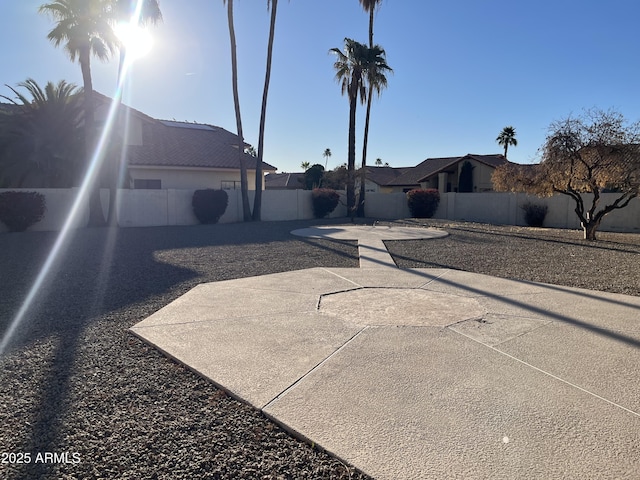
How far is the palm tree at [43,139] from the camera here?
1875cm

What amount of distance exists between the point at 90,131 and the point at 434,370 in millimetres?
18533

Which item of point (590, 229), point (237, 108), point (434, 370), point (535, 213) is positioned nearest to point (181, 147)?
point (237, 108)

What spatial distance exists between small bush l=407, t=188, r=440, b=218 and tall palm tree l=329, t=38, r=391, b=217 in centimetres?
378

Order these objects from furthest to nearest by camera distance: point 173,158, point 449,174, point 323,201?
point 449,174
point 323,201
point 173,158

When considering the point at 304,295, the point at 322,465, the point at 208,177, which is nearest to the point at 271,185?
the point at 208,177

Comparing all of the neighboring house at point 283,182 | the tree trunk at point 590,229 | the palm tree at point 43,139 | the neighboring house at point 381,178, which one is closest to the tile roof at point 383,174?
the neighboring house at point 381,178

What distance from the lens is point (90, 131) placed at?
17.7 metres

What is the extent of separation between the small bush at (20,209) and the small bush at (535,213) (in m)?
22.5

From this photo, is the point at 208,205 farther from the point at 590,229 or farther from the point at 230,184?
the point at 590,229

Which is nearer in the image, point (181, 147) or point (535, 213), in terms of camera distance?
point (535, 213)

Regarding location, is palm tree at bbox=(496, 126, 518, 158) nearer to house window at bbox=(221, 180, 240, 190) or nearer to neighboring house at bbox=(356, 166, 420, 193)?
A: neighboring house at bbox=(356, 166, 420, 193)

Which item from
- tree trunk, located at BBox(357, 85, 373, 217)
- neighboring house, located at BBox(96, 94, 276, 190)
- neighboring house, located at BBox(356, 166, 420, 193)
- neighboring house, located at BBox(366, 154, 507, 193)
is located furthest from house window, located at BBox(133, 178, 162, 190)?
neighboring house, located at BBox(356, 166, 420, 193)

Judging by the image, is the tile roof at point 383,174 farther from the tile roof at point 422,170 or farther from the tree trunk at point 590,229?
the tree trunk at point 590,229

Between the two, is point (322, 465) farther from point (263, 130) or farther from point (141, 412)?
point (263, 130)
